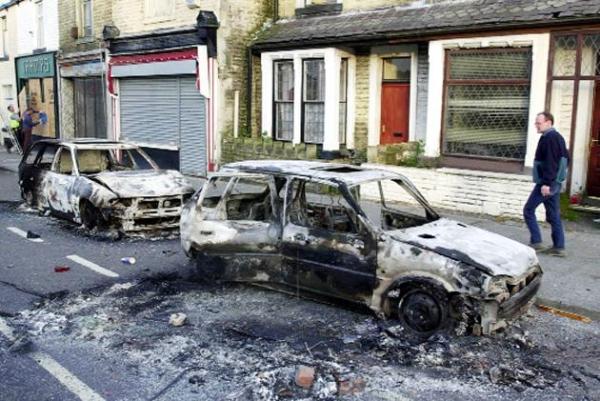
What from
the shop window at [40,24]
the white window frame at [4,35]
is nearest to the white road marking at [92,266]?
the shop window at [40,24]

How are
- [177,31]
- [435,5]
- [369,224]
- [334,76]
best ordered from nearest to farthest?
1. [369,224]
2. [435,5]
3. [334,76]
4. [177,31]

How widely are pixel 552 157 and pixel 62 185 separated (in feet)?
25.7

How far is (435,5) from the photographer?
13.0 metres

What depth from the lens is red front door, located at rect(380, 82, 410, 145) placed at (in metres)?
14.3

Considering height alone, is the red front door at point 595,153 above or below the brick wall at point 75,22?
below

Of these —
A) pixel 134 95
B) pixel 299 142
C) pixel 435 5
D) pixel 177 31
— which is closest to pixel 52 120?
pixel 134 95

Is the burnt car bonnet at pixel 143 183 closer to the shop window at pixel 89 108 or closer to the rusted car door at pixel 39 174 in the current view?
the rusted car door at pixel 39 174

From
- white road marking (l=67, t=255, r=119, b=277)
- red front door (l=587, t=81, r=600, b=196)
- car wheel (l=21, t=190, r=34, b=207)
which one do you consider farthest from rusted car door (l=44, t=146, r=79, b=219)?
red front door (l=587, t=81, r=600, b=196)

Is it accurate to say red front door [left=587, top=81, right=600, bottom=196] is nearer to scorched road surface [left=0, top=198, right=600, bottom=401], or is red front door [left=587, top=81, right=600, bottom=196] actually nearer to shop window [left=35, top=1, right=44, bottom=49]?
scorched road surface [left=0, top=198, right=600, bottom=401]

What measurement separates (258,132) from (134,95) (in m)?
5.30

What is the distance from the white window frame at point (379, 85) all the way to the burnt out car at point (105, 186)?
5.88 meters

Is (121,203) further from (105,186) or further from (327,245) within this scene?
(327,245)

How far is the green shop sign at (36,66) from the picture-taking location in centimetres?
2484

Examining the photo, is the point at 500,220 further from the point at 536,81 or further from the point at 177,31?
the point at 177,31
